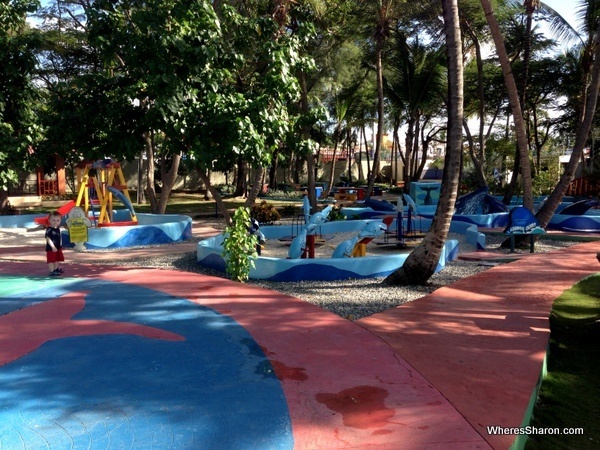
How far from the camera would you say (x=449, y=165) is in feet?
28.4

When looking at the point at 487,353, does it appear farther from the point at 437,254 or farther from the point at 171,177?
the point at 171,177

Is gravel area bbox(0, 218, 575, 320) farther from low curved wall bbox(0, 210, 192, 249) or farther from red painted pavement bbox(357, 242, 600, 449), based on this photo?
low curved wall bbox(0, 210, 192, 249)

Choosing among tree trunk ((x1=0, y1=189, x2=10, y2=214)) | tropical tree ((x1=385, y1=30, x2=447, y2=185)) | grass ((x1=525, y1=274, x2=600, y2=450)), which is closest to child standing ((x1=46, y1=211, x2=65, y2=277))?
grass ((x1=525, y1=274, x2=600, y2=450))

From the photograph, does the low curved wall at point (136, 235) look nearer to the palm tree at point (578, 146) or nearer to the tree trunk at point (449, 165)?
the tree trunk at point (449, 165)

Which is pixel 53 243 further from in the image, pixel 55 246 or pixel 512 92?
pixel 512 92

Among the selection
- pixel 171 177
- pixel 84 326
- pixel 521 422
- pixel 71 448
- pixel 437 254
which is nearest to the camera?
pixel 71 448

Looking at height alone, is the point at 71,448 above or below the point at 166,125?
below

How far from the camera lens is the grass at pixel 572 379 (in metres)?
4.37

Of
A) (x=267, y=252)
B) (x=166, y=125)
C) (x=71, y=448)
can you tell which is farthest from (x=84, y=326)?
(x=267, y=252)

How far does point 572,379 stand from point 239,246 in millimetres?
5519

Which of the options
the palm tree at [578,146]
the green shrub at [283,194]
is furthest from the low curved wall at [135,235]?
the green shrub at [283,194]

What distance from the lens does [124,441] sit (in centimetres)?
382

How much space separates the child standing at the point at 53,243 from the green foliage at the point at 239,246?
3149 millimetres

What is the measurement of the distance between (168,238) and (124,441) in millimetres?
12808
